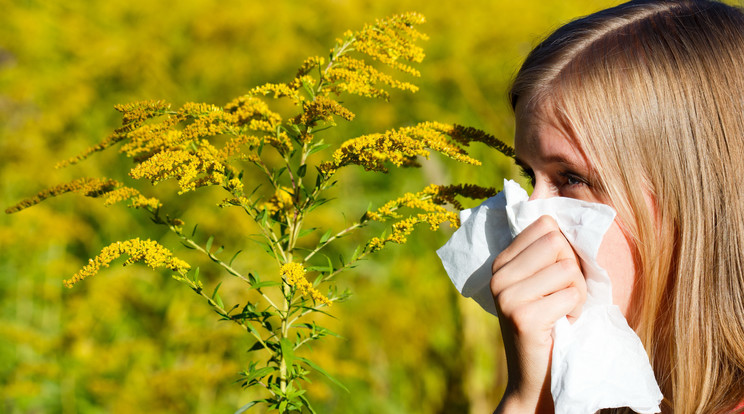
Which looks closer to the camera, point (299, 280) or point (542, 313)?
point (299, 280)

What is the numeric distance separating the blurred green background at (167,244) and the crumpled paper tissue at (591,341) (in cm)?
116

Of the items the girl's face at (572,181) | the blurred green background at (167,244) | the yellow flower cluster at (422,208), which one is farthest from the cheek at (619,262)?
the blurred green background at (167,244)

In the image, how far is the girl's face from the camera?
1163 mm

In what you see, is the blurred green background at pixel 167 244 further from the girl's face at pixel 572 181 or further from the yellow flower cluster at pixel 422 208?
the girl's face at pixel 572 181

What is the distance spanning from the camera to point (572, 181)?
1187 mm

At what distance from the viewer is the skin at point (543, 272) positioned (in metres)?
1.10

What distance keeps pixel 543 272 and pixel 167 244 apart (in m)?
2.44

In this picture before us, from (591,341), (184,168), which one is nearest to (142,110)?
(184,168)

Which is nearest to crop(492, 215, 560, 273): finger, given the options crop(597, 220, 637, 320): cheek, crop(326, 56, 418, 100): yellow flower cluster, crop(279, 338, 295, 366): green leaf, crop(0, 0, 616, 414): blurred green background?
crop(597, 220, 637, 320): cheek

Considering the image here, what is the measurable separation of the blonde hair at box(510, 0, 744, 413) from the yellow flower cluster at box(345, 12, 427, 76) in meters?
0.26

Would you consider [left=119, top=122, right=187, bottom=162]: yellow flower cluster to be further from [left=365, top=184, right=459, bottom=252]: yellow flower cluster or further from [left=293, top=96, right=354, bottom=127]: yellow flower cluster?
[left=365, top=184, right=459, bottom=252]: yellow flower cluster

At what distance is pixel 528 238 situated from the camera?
1144 millimetres

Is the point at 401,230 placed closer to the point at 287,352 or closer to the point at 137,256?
the point at 287,352

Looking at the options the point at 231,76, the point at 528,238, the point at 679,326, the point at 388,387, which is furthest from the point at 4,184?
the point at 679,326
